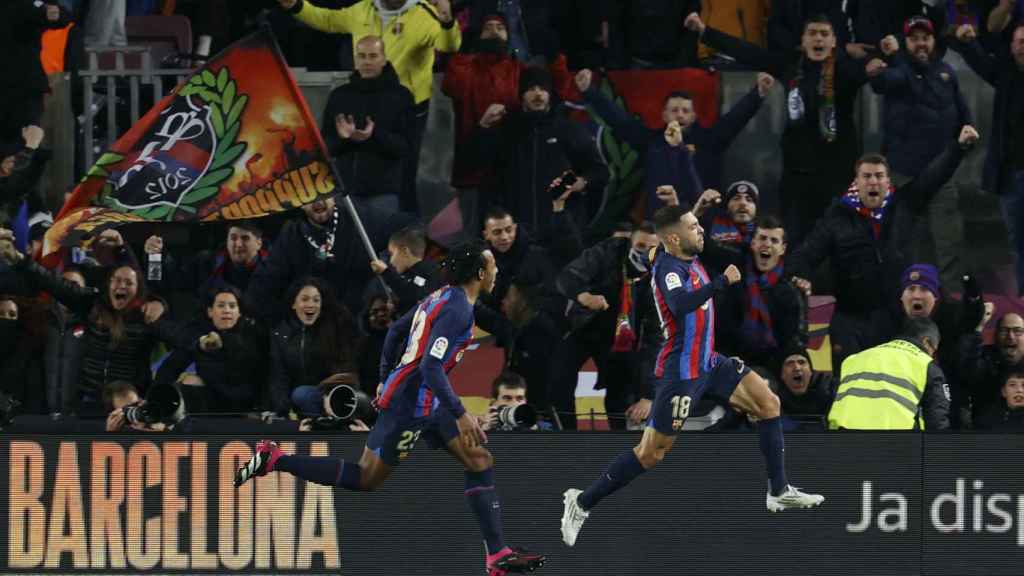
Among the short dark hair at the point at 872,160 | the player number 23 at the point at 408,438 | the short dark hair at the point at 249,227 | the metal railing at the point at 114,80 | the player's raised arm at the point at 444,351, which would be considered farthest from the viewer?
the metal railing at the point at 114,80

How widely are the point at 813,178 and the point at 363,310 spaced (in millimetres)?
3392

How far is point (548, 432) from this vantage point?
15.1m

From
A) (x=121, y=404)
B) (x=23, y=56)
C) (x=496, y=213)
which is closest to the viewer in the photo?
(x=121, y=404)

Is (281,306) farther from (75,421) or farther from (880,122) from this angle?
(880,122)

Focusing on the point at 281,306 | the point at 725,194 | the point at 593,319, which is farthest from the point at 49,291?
the point at 725,194

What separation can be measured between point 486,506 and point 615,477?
767mm

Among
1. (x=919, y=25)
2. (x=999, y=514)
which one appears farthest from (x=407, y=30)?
(x=999, y=514)

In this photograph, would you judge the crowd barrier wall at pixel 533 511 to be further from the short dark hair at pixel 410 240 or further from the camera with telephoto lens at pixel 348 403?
the short dark hair at pixel 410 240

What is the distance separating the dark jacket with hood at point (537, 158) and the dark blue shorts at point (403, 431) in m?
3.39

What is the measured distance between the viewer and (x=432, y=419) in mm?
14359

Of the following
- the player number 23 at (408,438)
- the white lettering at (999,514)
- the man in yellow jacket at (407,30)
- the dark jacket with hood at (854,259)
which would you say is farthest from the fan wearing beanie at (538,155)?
the white lettering at (999,514)

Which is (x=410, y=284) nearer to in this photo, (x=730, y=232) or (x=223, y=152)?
(x=223, y=152)

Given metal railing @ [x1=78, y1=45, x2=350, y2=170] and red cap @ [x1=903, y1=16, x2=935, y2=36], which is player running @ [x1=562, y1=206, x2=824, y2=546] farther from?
metal railing @ [x1=78, y1=45, x2=350, y2=170]

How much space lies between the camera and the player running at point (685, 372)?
47.4ft
